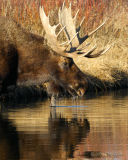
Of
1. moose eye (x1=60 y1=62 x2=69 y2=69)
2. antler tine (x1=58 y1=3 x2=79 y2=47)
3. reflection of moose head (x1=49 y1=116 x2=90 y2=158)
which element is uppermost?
antler tine (x1=58 y1=3 x2=79 y2=47)

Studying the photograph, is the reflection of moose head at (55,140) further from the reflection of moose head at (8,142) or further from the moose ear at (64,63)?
the moose ear at (64,63)

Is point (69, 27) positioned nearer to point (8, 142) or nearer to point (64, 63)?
point (64, 63)

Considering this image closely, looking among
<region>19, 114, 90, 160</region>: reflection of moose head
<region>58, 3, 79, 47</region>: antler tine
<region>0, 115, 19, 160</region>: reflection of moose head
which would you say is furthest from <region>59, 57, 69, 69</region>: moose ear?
<region>0, 115, 19, 160</region>: reflection of moose head

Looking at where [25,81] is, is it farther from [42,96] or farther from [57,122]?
[42,96]

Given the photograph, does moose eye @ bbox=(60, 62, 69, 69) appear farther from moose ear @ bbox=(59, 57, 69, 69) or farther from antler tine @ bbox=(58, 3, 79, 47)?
antler tine @ bbox=(58, 3, 79, 47)

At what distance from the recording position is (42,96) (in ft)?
54.1

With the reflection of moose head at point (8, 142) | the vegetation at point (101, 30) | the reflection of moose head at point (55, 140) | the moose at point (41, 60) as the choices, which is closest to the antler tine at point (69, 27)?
the moose at point (41, 60)

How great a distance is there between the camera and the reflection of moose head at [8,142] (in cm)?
740

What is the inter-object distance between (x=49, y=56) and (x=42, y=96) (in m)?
4.38

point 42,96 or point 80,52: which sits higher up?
point 80,52

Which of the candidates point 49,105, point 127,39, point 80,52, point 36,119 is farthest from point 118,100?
point 127,39

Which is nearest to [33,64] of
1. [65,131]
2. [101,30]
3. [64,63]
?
[64,63]

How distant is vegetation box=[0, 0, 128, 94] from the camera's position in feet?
62.2

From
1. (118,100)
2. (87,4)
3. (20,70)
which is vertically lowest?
(118,100)
